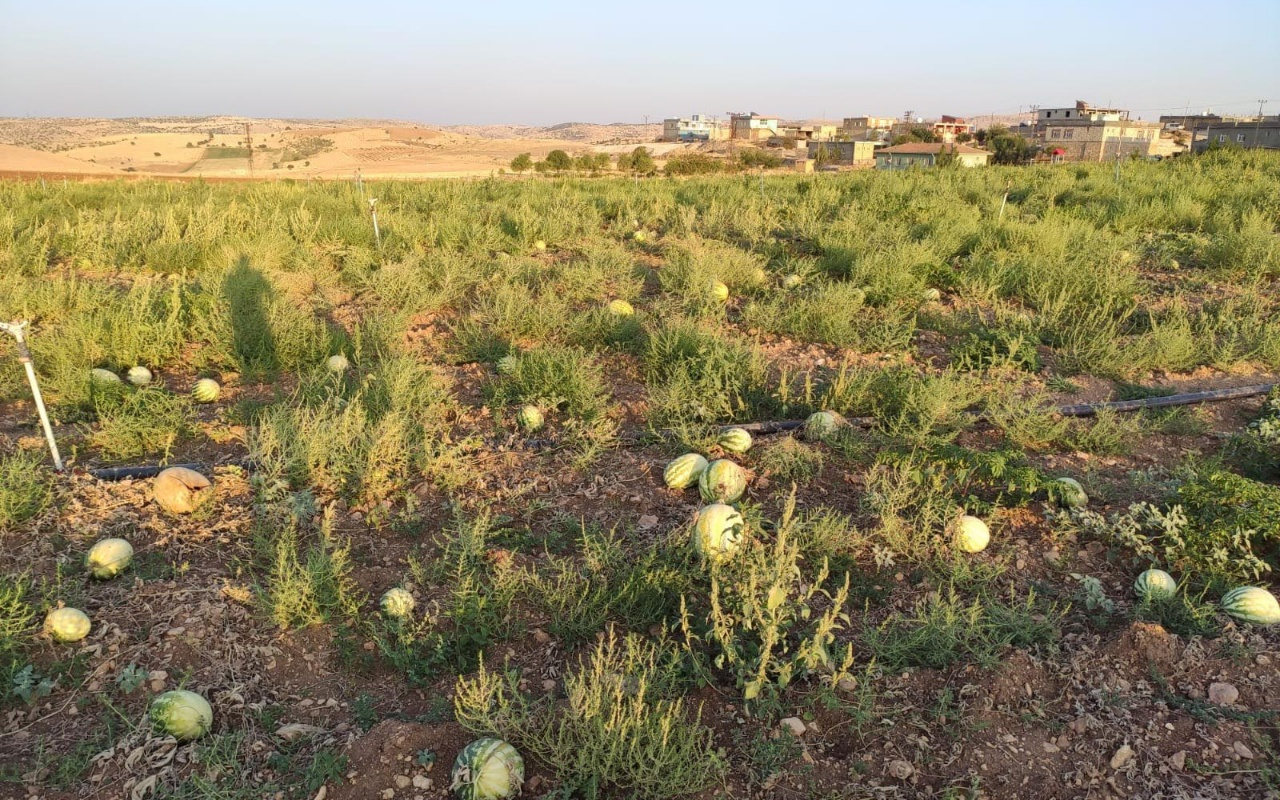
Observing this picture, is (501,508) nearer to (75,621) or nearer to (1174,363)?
(75,621)

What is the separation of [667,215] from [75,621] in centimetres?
892

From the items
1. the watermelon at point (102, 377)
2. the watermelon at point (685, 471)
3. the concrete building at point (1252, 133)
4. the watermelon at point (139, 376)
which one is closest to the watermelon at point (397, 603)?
the watermelon at point (685, 471)

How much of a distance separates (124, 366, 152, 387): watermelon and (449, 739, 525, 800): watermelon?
400cm

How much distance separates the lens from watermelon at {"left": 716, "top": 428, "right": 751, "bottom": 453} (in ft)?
13.3

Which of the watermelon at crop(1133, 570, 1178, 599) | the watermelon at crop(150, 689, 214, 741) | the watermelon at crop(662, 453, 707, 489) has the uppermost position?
the watermelon at crop(662, 453, 707, 489)

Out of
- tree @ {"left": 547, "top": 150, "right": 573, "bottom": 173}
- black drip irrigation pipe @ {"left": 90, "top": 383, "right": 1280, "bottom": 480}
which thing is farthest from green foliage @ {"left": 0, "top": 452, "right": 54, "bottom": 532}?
tree @ {"left": 547, "top": 150, "right": 573, "bottom": 173}

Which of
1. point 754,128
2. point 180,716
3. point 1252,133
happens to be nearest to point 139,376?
point 180,716

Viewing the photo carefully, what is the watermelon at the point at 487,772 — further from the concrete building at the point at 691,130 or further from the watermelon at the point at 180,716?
the concrete building at the point at 691,130

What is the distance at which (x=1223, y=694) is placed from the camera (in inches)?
94.7

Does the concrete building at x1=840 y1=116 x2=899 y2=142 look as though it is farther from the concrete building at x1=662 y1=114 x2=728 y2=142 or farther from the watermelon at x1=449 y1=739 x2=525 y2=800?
the watermelon at x1=449 y1=739 x2=525 y2=800

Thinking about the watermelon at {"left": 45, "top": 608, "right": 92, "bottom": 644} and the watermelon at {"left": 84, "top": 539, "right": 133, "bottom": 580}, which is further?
the watermelon at {"left": 84, "top": 539, "right": 133, "bottom": 580}

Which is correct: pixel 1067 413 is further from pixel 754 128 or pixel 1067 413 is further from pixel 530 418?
pixel 754 128

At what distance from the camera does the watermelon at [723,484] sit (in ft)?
11.7

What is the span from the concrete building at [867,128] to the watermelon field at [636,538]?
286 feet
